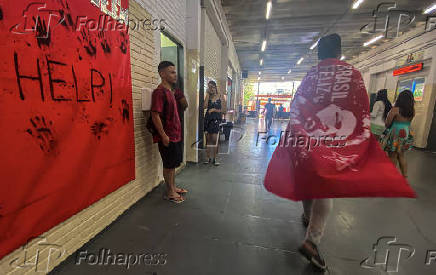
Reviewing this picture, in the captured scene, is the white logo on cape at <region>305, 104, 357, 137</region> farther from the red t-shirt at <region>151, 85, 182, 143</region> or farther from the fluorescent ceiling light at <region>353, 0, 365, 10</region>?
the fluorescent ceiling light at <region>353, 0, 365, 10</region>

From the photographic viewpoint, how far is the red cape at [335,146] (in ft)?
3.93

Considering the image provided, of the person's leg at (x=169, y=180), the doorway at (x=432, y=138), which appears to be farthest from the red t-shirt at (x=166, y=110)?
the doorway at (x=432, y=138)

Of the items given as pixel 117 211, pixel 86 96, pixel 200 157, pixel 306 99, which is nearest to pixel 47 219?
pixel 117 211

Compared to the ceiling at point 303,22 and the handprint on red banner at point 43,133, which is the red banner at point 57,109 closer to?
the handprint on red banner at point 43,133

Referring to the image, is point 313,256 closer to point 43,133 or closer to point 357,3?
point 43,133

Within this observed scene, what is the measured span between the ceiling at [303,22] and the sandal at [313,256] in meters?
6.44

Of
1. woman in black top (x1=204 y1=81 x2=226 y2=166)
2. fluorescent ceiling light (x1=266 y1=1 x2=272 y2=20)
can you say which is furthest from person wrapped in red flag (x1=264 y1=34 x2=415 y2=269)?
fluorescent ceiling light (x1=266 y1=1 x2=272 y2=20)

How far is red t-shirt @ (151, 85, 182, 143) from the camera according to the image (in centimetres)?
209

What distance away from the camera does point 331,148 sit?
1.30m

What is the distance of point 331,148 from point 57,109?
190 cm
